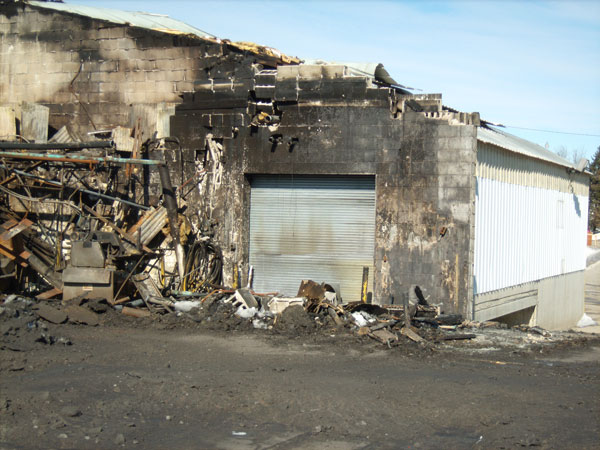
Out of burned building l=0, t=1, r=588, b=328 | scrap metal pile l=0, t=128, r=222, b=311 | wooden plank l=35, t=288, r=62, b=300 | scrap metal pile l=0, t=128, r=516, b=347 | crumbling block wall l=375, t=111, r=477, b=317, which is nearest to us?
scrap metal pile l=0, t=128, r=516, b=347

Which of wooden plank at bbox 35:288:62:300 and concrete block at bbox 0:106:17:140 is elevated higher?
concrete block at bbox 0:106:17:140

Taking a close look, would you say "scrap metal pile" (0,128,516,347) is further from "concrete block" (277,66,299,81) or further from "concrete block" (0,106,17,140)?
"concrete block" (277,66,299,81)

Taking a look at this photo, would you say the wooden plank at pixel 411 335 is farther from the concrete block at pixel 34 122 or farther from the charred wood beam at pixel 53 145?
the concrete block at pixel 34 122

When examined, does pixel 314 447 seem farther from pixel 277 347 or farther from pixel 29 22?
pixel 29 22

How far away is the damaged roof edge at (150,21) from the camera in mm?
15299

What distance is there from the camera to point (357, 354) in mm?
10523

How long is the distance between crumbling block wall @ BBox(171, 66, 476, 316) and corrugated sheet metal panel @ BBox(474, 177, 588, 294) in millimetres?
953

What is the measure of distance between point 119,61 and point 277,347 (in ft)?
26.8

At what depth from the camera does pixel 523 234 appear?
1728 cm

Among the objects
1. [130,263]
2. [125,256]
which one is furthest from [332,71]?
[130,263]

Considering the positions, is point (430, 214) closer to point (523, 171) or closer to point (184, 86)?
point (523, 171)

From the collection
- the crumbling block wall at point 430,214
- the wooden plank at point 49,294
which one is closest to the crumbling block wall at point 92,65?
the wooden plank at point 49,294

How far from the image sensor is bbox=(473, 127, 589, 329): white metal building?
14.4 metres

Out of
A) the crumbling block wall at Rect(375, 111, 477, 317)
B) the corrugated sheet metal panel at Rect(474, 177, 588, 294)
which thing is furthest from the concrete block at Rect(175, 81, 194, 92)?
the corrugated sheet metal panel at Rect(474, 177, 588, 294)
